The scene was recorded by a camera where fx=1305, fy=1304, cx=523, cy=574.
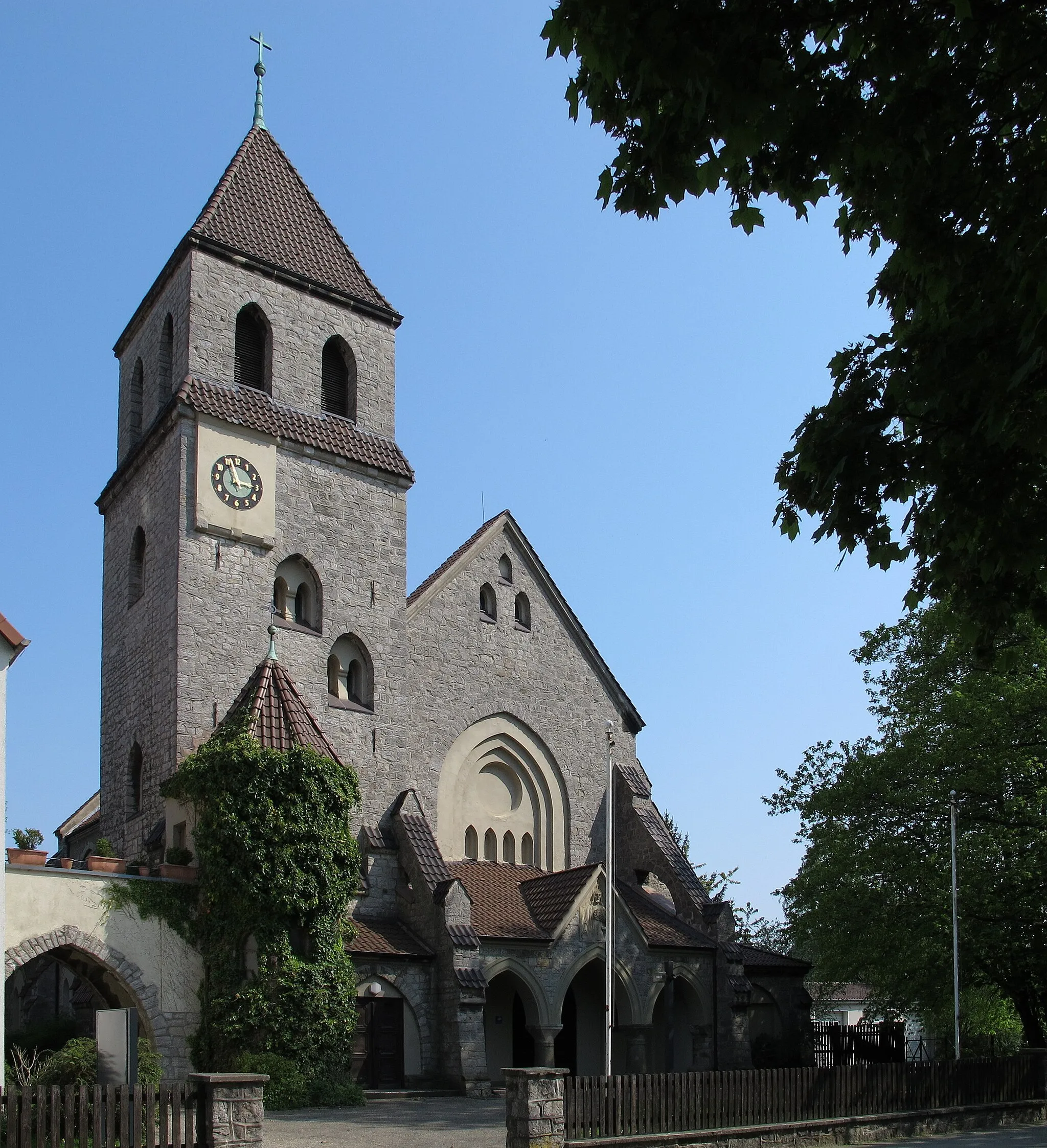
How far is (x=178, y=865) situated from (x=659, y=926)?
11.6m

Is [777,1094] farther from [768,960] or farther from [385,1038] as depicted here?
[768,960]

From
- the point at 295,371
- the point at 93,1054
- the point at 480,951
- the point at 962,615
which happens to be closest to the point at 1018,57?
the point at 962,615

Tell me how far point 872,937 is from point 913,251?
2355 centimetres

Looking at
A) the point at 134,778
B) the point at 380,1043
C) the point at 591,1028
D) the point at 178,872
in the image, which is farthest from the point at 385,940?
the point at 591,1028

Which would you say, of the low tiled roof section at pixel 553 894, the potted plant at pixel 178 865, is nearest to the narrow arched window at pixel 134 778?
the potted plant at pixel 178 865

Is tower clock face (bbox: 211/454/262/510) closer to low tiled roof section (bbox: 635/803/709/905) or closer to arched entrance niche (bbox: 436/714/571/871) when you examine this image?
arched entrance niche (bbox: 436/714/571/871)

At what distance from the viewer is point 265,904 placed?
2292 cm

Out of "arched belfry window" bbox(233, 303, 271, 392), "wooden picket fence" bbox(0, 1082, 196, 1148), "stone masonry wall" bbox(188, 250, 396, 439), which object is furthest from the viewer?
"arched belfry window" bbox(233, 303, 271, 392)

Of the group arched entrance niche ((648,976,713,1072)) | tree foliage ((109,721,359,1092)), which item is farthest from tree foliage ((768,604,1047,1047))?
tree foliage ((109,721,359,1092))

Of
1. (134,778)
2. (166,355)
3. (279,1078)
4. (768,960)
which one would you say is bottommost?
(279,1078)

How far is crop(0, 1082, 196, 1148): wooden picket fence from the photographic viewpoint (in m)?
13.4

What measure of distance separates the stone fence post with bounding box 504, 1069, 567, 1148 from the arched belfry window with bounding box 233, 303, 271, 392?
17.8 meters

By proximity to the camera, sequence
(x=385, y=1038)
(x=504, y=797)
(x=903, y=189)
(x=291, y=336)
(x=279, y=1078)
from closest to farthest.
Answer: (x=903, y=189) → (x=279, y=1078) → (x=385, y=1038) → (x=291, y=336) → (x=504, y=797)

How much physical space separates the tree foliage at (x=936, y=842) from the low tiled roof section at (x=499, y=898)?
7.13 metres
